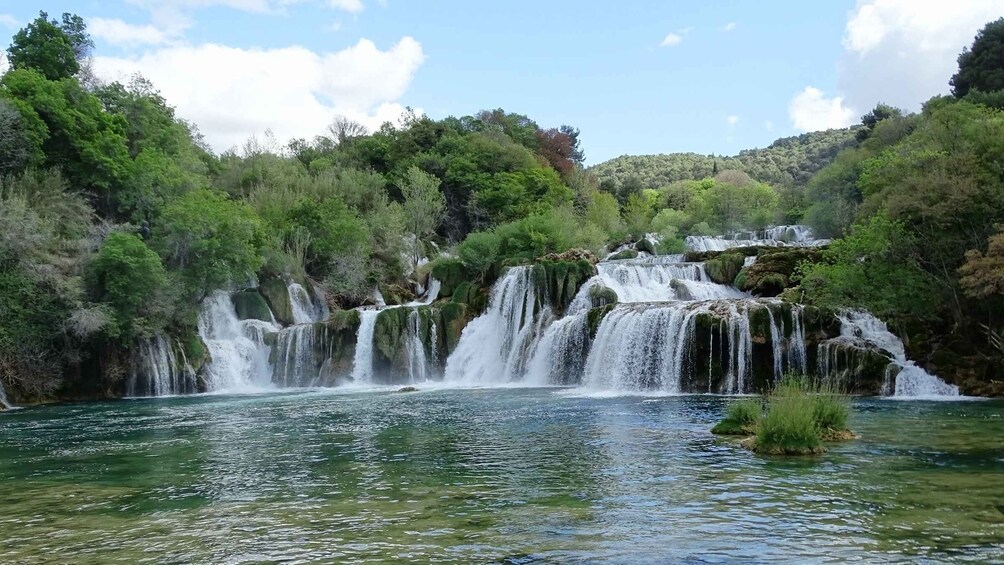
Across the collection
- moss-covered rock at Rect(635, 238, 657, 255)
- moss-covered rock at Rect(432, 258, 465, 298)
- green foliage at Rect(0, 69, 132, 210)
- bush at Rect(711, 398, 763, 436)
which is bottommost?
bush at Rect(711, 398, 763, 436)

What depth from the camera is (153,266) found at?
32.1 m

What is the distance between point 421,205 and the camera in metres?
56.9

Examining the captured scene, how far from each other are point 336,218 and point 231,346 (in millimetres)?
12926

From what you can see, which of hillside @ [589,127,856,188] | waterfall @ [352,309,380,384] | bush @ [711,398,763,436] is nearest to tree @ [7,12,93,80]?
waterfall @ [352,309,380,384]

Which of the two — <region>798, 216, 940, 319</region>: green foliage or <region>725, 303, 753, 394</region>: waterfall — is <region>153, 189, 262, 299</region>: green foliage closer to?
<region>725, 303, 753, 394</region>: waterfall

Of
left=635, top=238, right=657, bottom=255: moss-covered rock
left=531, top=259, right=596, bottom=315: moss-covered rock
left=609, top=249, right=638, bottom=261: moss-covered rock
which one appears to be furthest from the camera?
left=635, top=238, right=657, bottom=255: moss-covered rock

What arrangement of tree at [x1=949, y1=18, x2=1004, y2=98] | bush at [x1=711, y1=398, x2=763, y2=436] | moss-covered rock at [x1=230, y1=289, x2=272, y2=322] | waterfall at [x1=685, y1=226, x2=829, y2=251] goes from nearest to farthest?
bush at [x1=711, y1=398, x2=763, y2=436] < moss-covered rock at [x1=230, y1=289, x2=272, y2=322] < waterfall at [x1=685, y1=226, x2=829, y2=251] < tree at [x1=949, y1=18, x2=1004, y2=98]

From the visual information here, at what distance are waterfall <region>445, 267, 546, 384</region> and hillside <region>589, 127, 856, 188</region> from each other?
8019 centimetres

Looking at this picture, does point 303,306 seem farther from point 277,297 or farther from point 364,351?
point 364,351

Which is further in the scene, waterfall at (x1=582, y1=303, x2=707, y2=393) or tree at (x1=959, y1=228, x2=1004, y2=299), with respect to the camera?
waterfall at (x1=582, y1=303, x2=707, y2=393)

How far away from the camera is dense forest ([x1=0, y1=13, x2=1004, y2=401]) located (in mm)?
24281

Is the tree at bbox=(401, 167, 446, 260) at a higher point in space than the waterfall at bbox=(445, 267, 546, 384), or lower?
higher

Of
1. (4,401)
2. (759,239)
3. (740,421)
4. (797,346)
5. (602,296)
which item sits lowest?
(4,401)

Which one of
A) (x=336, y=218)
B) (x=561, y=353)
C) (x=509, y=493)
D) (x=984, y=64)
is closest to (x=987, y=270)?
(x=561, y=353)
